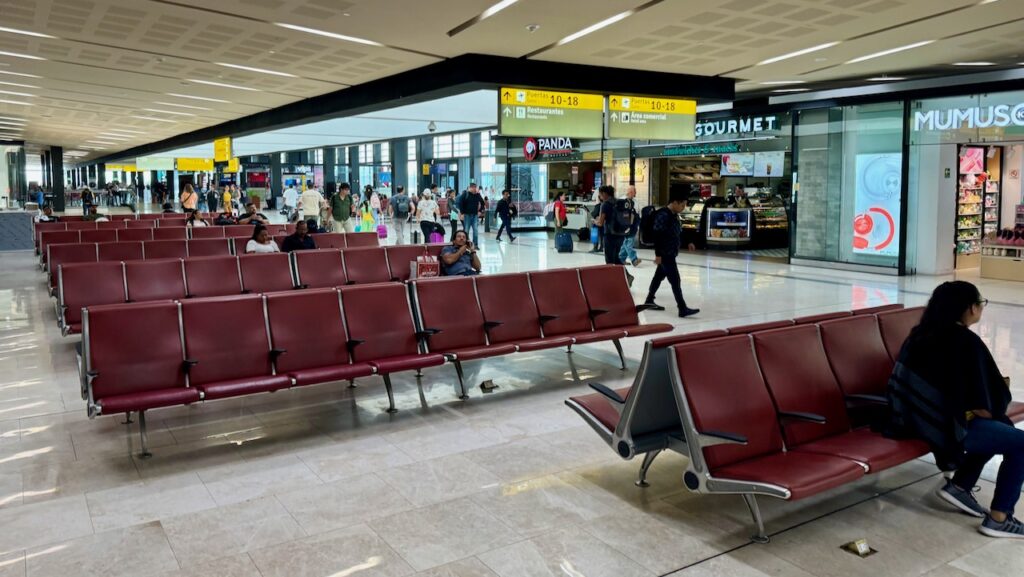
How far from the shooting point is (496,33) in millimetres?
8922

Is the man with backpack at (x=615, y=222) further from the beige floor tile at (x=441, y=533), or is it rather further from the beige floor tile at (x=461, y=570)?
the beige floor tile at (x=461, y=570)

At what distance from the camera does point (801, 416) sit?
151 inches

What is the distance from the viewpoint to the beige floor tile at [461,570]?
338 cm

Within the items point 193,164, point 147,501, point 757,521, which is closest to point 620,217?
point 757,521

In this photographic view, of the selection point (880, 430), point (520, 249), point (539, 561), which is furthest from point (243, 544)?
point (520, 249)

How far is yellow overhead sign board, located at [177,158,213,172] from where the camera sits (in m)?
43.6

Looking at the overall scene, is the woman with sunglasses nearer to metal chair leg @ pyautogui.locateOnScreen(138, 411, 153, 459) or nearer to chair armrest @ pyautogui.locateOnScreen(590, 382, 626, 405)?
chair armrest @ pyautogui.locateOnScreen(590, 382, 626, 405)

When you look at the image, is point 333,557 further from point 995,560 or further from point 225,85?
point 225,85

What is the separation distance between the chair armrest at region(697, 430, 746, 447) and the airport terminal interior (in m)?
0.01

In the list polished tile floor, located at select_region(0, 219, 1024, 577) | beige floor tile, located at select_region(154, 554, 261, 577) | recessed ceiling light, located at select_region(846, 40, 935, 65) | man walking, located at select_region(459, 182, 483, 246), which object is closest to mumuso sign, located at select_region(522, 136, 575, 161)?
man walking, located at select_region(459, 182, 483, 246)

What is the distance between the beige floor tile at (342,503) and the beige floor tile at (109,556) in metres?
0.65

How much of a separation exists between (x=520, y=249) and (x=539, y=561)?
16.3 metres

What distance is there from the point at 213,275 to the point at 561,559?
6166 mm

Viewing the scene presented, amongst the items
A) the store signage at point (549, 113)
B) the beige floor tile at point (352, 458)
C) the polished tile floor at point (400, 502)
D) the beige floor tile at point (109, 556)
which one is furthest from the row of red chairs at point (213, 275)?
the beige floor tile at point (109, 556)
